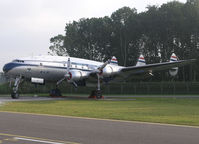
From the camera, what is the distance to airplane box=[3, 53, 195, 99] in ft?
95.3

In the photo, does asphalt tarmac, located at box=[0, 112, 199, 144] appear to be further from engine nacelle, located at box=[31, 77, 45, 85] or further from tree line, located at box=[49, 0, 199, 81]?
tree line, located at box=[49, 0, 199, 81]

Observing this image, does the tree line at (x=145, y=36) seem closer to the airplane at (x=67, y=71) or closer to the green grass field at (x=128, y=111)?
the airplane at (x=67, y=71)

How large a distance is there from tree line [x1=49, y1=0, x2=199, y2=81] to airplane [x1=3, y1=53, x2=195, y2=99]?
3272cm

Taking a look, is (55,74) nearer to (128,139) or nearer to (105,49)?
(128,139)

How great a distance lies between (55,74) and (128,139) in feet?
77.9

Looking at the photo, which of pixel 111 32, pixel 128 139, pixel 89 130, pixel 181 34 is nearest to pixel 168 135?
pixel 128 139

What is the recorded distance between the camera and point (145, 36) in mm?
69375

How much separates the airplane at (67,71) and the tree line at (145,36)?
32.7 meters

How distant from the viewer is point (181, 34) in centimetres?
6247

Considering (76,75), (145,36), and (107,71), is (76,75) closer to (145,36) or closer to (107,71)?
(107,71)

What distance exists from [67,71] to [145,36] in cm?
4215

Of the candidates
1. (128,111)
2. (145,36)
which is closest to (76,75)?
(128,111)

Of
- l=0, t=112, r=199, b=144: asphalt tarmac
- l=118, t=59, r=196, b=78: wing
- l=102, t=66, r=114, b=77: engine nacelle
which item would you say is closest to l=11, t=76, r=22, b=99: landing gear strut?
l=102, t=66, r=114, b=77: engine nacelle

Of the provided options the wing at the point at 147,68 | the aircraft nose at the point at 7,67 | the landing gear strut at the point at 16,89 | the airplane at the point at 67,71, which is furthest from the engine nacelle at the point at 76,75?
the aircraft nose at the point at 7,67
